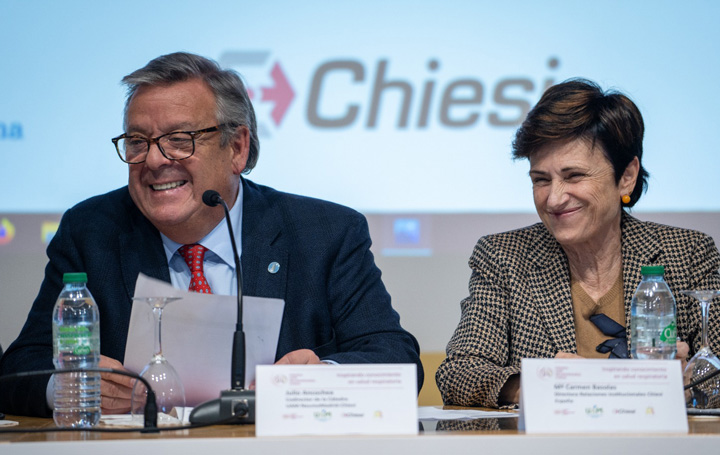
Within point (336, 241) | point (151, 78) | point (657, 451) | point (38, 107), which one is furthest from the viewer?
point (38, 107)

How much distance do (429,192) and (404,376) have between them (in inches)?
85.1

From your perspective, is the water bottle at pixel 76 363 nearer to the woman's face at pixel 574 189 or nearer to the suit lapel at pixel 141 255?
the suit lapel at pixel 141 255

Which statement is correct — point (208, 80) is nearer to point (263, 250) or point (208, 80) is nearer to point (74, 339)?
point (263, 250)

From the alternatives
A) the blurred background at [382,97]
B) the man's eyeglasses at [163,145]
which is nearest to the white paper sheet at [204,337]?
the man's eyeglasses at [163,145]

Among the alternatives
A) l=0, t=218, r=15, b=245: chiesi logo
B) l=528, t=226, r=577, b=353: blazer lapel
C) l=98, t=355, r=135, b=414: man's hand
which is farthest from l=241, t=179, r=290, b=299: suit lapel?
l=0, t=218, r=15, b=245: chiesi logo

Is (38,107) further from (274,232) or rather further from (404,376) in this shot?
(404,376)

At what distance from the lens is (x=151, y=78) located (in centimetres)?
244

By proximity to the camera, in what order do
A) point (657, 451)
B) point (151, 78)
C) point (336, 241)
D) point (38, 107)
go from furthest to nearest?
point (38, 107) < point (336, 241) < point (151, 78) < point (657, 451)

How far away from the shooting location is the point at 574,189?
2561mm

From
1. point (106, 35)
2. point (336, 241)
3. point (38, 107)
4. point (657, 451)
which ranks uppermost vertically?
point (106, 35)

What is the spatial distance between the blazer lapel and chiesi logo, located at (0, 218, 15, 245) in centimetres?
216

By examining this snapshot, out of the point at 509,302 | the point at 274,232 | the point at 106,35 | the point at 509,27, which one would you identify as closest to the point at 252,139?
the point at 274,232

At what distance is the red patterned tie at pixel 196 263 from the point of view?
2.44 m

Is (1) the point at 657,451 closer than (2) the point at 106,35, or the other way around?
(1) the point at 657,451
